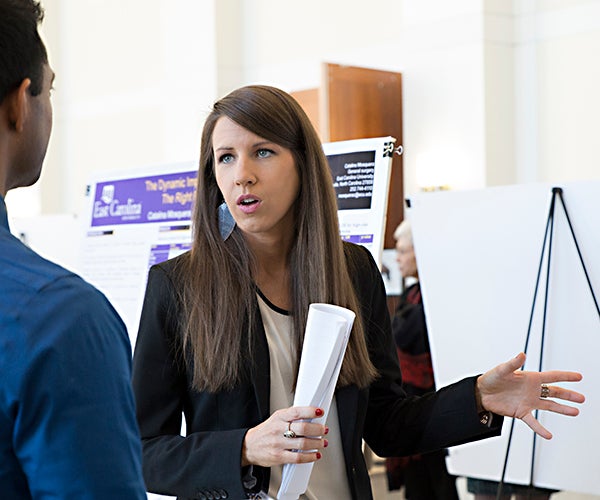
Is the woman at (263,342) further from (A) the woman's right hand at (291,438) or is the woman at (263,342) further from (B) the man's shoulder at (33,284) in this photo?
(B) the man's shoulder at (33,284)

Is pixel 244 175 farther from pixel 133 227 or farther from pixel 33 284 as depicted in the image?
pixel 133 227

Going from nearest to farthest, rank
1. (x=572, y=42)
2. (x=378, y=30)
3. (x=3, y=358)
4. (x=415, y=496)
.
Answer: (x=3, y=358), (x=415, y=496), (x=572, y=42), (x=378, y=30)

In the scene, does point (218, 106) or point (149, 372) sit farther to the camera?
point (218, 106)

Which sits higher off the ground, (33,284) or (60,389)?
(33,284)

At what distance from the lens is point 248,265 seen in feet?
6.73

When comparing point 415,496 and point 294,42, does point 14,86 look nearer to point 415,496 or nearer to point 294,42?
point 415,496

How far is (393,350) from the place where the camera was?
84.5 inches

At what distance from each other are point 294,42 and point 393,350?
683 cm

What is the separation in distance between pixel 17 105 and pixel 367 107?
6.67 metres

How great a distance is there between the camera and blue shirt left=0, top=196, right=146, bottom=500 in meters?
0.95

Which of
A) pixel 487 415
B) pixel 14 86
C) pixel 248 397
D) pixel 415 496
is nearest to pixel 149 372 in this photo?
pixel 248 397

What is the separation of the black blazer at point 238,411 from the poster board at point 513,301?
1080 millimetres

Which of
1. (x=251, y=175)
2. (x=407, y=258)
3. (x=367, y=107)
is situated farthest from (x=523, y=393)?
(x=367, y=107)

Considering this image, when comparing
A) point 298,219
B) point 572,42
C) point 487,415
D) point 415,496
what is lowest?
point 415,496
